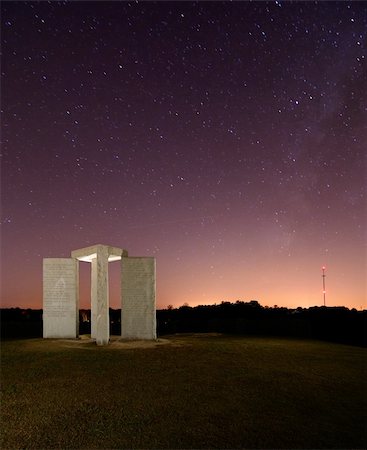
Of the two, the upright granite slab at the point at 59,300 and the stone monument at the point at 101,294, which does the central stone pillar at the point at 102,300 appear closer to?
the stone monument at the point at 101,294

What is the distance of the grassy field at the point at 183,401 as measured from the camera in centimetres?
607

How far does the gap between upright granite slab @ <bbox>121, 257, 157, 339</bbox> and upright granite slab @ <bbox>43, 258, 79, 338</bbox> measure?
2.62m

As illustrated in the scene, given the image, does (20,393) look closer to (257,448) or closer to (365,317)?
(257,448)

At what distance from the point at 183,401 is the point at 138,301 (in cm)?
1113

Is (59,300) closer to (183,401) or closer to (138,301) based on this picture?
(138,301)

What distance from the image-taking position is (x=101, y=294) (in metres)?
17.5

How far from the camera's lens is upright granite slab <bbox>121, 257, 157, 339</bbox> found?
18.8 m

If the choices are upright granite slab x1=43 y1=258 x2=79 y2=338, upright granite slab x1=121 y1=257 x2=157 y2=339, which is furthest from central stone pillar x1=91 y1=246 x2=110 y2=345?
upright granite slab x1=43 y1=258 x2=79 y2=338

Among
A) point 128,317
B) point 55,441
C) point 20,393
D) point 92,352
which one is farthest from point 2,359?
point 55,441

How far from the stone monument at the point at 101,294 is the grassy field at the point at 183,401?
405 cm

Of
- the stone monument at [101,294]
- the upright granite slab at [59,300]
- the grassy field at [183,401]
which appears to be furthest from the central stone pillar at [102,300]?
the grassy field at [183,401]

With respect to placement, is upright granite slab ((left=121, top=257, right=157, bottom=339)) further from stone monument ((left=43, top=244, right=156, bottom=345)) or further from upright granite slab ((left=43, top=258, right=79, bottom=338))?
upright granite slab ((left=43, top=258, right=79, bottom=338))

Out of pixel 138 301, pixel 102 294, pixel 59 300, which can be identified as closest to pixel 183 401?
pixel 102 294

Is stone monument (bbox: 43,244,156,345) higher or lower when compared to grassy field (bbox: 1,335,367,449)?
higher
